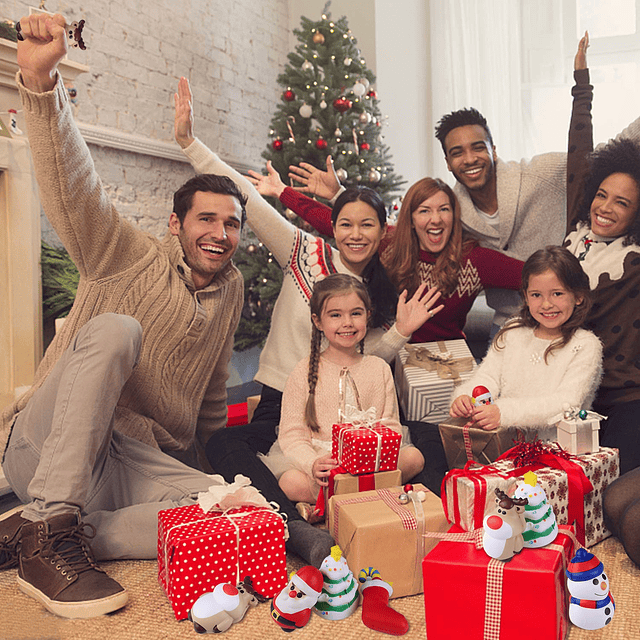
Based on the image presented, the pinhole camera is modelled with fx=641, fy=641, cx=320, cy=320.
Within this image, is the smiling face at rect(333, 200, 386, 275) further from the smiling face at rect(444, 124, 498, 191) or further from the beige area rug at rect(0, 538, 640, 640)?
the beige area rug at rect(0, 538, 640, 640)

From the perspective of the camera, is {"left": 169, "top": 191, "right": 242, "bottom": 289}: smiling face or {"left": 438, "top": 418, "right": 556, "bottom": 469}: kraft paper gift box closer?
{"left": 438, "top": 418, "right": 556, "bottom": 469}: kraft paper gift box

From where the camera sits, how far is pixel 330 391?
198 cm

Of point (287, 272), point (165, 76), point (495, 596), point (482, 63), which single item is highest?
point (482, 63)

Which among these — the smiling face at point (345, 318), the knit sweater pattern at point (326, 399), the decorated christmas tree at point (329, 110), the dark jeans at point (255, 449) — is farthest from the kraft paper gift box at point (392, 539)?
the decorated christmas tree at point (329, 110)

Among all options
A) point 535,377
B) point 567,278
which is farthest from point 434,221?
point 535,377

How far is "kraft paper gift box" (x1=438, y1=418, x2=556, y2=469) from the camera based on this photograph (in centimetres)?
182

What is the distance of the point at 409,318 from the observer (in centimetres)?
221

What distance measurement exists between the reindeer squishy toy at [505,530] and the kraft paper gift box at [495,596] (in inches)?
0.7

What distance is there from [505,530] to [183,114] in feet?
6.05

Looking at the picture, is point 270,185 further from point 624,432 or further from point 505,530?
point 505,530

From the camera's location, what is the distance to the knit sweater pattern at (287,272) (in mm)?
2334

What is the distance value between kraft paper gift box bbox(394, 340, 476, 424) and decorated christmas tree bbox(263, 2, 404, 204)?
197 cm

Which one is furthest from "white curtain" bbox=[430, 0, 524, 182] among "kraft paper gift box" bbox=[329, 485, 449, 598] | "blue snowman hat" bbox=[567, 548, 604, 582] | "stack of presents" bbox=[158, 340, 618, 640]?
"blue snowman hat" bbox=[567, 548, 604, 582]

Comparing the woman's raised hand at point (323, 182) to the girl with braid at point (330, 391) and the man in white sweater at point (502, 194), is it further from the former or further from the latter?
the girl with braid at point (330, 391)
